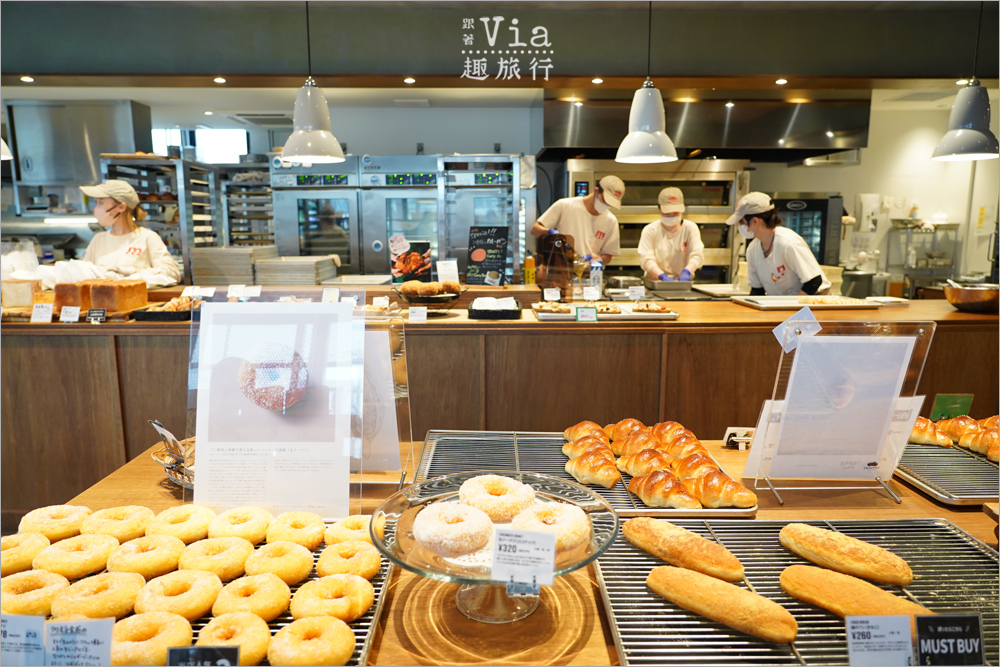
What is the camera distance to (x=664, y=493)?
4.05ft

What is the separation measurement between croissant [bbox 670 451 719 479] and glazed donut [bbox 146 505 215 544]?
0.97m

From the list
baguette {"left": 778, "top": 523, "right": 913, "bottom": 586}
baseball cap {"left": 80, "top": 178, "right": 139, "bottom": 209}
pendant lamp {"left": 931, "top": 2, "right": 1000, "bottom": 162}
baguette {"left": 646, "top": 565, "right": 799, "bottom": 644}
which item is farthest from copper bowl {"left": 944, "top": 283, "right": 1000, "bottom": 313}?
baseball cap {"left": 80, "top": 178, "right": 139, "bottom": 209}

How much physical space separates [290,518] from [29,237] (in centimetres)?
771

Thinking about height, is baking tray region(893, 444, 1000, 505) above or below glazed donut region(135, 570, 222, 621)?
below

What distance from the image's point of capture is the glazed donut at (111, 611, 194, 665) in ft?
2.56

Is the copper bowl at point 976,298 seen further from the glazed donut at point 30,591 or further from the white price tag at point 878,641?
the glazed donut at point 30,591

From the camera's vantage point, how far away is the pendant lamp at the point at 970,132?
3338mm

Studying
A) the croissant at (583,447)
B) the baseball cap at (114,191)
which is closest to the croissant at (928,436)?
the croissant at (583,447)

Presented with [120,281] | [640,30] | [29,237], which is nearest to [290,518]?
[120,281]

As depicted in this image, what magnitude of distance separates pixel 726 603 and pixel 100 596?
0.92 m

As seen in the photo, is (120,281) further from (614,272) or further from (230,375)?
(614,272)

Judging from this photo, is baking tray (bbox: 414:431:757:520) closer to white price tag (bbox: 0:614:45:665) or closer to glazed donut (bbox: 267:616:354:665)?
glazed donut (bbox: 267:616:354:665)

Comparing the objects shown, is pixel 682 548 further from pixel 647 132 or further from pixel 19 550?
pixel 647 132

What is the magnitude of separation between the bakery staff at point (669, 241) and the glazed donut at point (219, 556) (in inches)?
184
